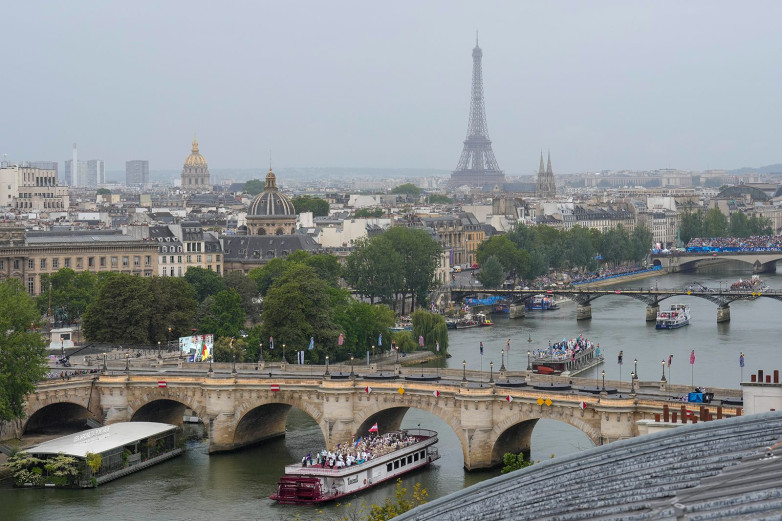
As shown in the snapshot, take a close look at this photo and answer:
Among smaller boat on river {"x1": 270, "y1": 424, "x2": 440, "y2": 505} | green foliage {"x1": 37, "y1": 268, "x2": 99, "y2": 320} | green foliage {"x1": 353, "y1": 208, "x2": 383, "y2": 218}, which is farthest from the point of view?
green foliage {"x1": 353, "y1": 208, "x2": 383, "y2": 218}

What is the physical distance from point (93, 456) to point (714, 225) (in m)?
147

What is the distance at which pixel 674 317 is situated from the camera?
91312 mm

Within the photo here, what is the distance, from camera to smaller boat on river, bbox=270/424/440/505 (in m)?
44.0

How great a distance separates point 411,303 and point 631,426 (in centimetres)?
→ 5659

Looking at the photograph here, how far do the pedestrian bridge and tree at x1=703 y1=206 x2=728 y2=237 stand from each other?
134 metres

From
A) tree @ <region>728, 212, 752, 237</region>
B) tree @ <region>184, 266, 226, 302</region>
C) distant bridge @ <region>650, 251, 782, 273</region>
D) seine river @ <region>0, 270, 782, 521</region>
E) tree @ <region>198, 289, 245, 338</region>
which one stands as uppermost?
tree @ <region>728, 212, 752, 237</region>

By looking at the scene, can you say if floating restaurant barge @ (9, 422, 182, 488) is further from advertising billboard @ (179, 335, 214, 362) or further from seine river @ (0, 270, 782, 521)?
advertising billboard @ (179, 335, 214, 362)

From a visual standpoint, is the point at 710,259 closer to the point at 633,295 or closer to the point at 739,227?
the point at 739,227

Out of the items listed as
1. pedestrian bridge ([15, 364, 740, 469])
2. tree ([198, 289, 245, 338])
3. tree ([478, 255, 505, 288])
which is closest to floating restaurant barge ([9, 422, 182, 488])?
pedestrian bridge ([15, 364, 740, 469])

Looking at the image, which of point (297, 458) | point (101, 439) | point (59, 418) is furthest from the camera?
point (59, 418)

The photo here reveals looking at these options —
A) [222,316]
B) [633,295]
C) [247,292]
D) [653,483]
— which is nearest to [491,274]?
[633,295]

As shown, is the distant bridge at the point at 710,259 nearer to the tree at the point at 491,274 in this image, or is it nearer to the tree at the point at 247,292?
the tree at the point at 491,274

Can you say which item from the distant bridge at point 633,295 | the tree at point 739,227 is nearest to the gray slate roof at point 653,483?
the distant bridge at point 633,295

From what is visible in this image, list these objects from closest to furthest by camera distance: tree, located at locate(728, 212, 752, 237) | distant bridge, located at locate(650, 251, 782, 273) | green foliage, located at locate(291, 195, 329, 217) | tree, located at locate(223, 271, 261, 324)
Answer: tree, located at locate(223, 271, 261, 324)
distant bridge, located at locate(650, 251, 782, 273)
green foliage, located at locate(291, 195, 329, 217)
tree, located at locate(728, 212, 752, 237)
